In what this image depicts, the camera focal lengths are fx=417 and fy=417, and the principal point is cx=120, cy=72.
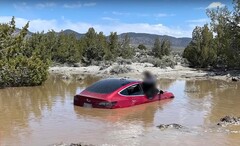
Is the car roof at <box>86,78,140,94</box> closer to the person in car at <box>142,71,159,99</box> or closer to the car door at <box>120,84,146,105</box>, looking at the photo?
the car door at <box>120,84,146,105</box>

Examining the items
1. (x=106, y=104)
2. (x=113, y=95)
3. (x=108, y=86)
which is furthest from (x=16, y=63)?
(x=106, y=104)

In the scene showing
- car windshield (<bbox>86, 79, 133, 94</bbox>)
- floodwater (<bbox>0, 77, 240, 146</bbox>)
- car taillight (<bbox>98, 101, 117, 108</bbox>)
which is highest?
car windshield (<bbox>86, 79, 133, 94</bbox>)

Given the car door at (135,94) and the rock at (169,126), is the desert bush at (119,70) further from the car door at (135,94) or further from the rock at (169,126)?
the rock at (169,126)

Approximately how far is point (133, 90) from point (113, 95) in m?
1.18

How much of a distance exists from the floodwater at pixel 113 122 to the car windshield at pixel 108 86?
92 cm

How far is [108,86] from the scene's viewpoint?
1539 centimetres

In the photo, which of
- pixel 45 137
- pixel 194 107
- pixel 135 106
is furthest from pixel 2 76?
pixel 45 137

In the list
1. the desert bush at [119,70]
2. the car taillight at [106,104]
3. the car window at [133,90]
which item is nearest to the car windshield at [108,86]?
the car window at [133,90]

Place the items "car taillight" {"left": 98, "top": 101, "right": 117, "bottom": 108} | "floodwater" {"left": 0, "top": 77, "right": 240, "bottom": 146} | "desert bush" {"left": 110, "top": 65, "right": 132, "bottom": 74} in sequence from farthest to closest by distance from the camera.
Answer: "desert bush" {"left": 110, "top": 65, "right": 132, "bottom": 74} < "car taillight" {"left": 98, "top": 101, "right": 117, "bottom": 108} < "floodwater" {"left": 0, "top": 77, "right": 240, "bottom": 146}

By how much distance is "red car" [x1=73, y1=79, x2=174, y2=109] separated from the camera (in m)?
14.6

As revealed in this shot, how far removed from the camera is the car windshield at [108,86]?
15.1m

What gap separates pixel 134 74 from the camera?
33562 mm

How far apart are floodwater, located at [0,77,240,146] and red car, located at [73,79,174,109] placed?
0.92ft

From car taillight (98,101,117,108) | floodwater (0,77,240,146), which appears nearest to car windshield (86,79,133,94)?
car taillight (98,101,117,108)
